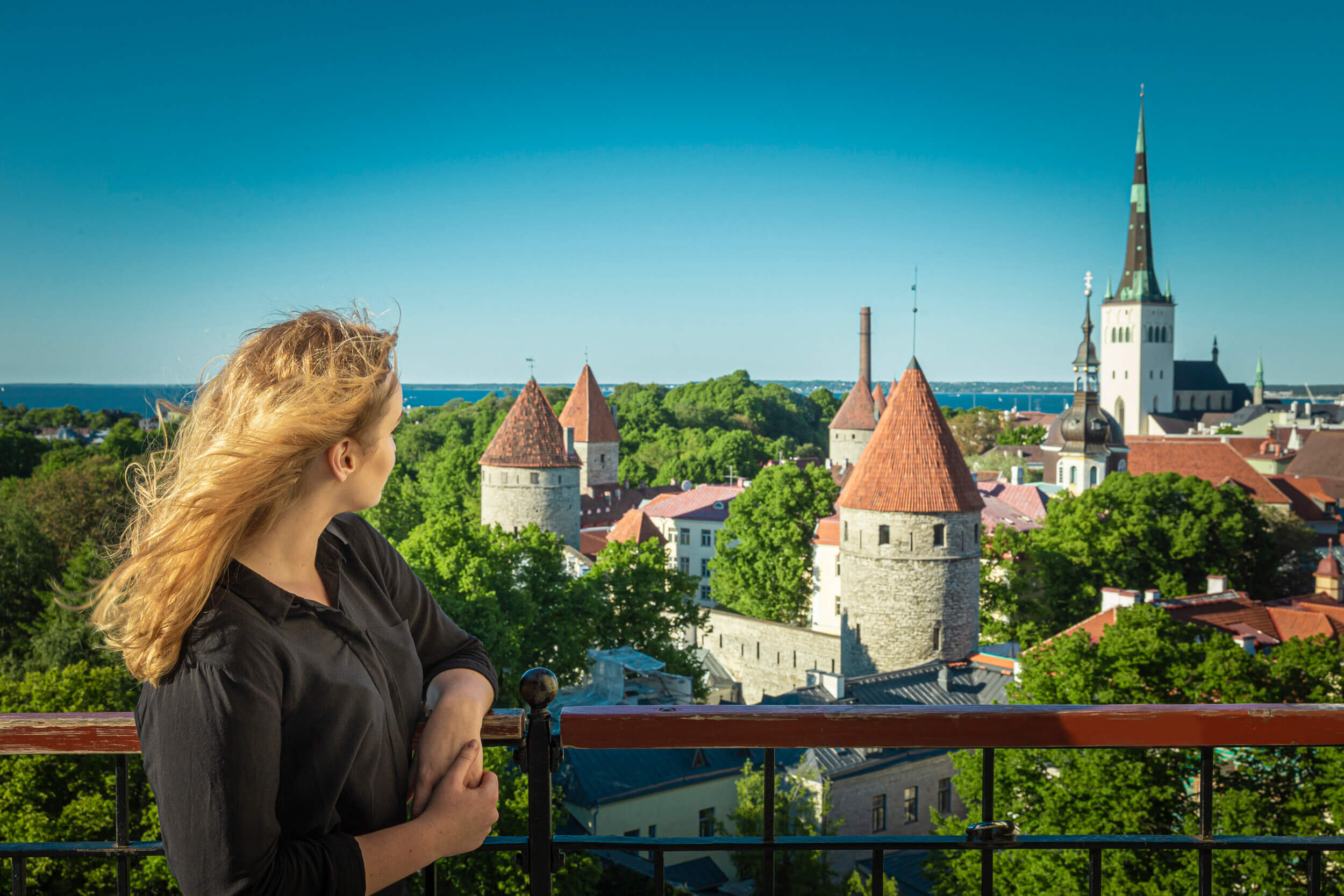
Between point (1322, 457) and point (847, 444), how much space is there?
82.1 feet

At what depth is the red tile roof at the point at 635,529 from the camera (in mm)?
36766

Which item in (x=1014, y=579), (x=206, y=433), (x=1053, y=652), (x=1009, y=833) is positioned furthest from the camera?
(x=1014, y=579)

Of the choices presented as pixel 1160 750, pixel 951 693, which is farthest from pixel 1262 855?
pixel 951 693

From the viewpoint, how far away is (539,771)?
181cm

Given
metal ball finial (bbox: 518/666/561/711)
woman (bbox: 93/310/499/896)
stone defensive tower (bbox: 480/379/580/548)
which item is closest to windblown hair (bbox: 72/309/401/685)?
woman (bbox: 93/310/499/896)

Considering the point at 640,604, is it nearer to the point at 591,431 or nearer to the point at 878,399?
the point at 591,431

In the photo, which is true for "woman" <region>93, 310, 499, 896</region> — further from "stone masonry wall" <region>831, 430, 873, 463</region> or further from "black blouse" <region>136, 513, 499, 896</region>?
"stone masonry wall" <region>831, 430, 873, 463</region>

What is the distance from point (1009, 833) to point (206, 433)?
1646mm

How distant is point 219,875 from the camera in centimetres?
139

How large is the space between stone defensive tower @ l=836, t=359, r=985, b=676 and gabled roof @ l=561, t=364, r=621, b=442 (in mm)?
26233

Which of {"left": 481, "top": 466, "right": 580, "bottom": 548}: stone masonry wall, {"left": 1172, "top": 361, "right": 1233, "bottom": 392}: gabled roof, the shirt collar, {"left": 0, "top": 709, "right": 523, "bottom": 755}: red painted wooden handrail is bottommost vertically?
{"left": 481, "top": 466, "right": 580, "bottom": 548}: stone masonry wall

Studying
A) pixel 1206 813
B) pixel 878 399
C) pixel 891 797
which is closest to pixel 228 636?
pixel 1206 813

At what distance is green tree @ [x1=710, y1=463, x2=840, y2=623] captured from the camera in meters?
32.0

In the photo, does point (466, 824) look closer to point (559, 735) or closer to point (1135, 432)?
point (559, 735)
